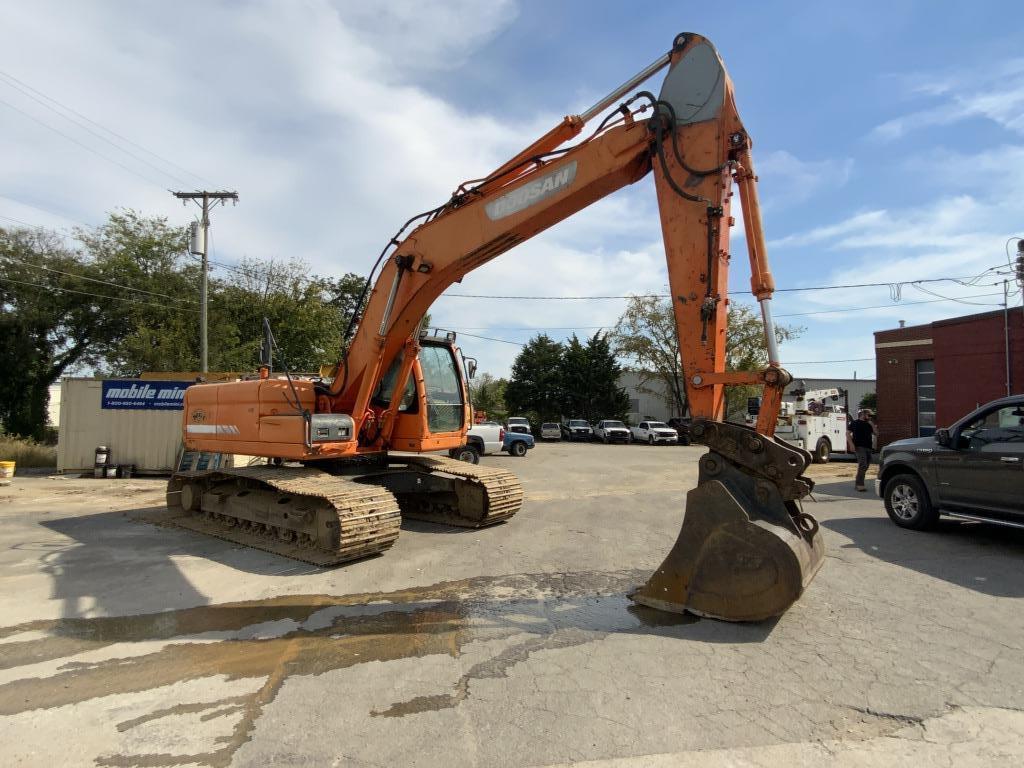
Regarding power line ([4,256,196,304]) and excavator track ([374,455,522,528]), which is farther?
power line ([4,256,196,304])

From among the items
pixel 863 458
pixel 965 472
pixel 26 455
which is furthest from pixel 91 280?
pixel 965 472

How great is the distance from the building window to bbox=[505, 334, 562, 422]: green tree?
2584cm

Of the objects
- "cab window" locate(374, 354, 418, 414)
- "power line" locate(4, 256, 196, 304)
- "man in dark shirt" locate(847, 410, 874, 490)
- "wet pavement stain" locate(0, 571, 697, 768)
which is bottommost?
"wet pavement stain" locate(0, 571, 697, 768)

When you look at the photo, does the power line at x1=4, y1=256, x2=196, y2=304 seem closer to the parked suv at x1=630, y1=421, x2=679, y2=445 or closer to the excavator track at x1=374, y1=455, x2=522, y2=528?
the excavator track at x1=374, y1=455, x2=522, y2=528

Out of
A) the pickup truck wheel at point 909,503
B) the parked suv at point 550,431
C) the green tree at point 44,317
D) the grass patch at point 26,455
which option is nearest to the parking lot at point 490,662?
the pickup truck wheel at point 909,503

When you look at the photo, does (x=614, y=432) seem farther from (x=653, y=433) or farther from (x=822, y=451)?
(x=822, y=451)

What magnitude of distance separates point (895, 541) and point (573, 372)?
38920 mm

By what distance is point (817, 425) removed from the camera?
72.8 ft

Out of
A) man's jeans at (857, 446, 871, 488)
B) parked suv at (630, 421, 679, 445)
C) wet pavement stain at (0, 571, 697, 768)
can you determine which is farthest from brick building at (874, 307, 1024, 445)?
wet pavement stain at (0, 571, 697, 768)

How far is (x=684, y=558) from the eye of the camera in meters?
4.70

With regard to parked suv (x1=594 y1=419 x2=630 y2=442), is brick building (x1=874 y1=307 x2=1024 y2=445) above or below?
above

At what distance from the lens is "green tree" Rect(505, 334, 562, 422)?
1853 inches

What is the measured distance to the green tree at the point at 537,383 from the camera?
47062 mm

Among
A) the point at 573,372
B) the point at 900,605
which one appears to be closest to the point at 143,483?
the point at 900,605
